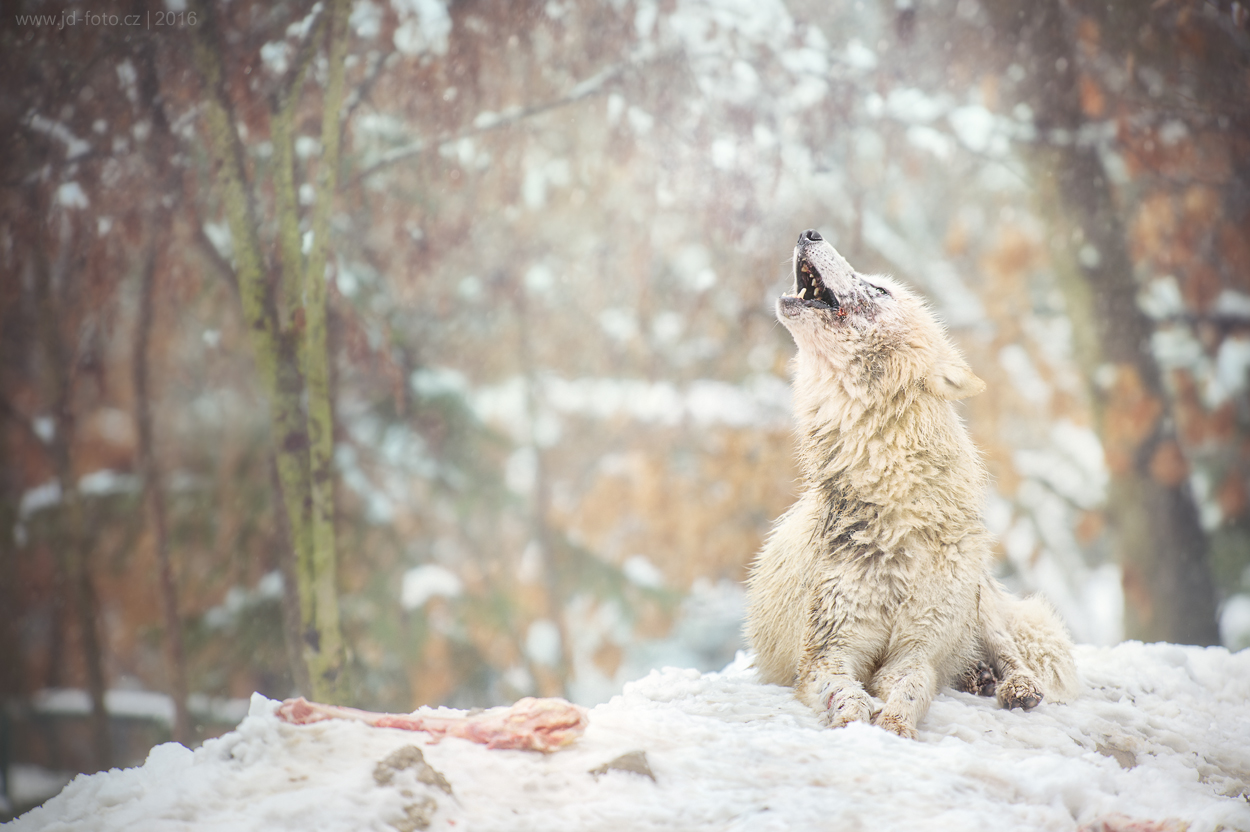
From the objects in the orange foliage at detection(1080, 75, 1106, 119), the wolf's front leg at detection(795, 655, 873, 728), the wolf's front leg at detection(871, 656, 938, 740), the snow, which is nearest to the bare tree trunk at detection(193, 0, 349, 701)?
the snow

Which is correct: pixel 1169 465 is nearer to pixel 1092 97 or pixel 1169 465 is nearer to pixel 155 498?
pixel 1092 97

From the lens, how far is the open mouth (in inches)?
82.3

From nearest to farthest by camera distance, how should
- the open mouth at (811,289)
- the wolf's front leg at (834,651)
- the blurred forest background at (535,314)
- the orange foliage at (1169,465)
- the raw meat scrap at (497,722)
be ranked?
the raw meat scrap at (497,722)
the wolf's front leg at (834,651)
the open mouth at (811,289)
the blurred forest background at (535,314)
the orange foliage at (1169,465)

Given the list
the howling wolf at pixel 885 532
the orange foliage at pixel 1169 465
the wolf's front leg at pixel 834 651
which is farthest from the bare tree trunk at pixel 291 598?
the orange foliage at pixel 1169 465

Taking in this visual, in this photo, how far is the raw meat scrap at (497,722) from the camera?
62.7 inches

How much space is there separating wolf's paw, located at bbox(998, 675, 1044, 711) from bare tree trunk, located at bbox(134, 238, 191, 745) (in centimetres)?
355

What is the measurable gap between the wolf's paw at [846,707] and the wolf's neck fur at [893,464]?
0.38 m

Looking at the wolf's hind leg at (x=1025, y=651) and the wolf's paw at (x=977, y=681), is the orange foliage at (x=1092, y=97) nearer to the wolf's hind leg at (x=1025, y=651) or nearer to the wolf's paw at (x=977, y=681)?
the wolf's hind leg at (x=1025, y=651)

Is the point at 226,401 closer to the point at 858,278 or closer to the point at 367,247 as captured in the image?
the point at 367,247

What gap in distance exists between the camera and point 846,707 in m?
1.77

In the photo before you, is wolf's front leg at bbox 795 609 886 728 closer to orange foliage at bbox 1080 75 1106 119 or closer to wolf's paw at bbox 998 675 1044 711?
wolf's paw at bbox 998 675 1044 711

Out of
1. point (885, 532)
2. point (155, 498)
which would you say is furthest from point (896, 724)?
point (155, 498)

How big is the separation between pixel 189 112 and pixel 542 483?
8.16 feet

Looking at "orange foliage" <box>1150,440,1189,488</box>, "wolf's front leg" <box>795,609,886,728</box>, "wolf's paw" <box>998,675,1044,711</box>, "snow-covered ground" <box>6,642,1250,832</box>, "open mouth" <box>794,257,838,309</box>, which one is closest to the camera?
"snow-covered ground" <box>6,642,1250,832</box>
